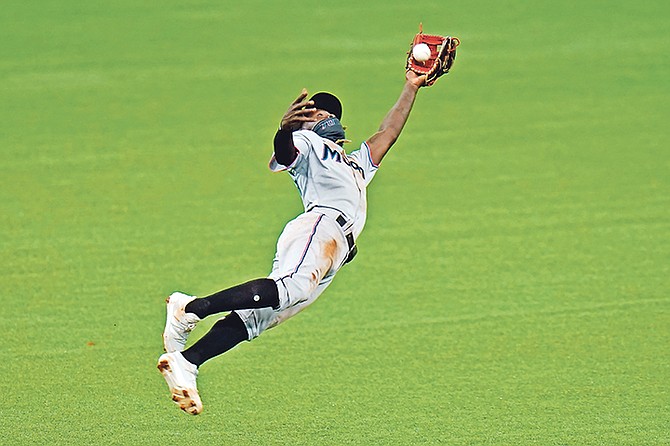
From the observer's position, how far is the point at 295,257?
187 inches

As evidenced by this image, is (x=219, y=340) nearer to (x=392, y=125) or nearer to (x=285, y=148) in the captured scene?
(x=285, y=148)

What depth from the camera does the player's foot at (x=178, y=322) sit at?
469 centimetres

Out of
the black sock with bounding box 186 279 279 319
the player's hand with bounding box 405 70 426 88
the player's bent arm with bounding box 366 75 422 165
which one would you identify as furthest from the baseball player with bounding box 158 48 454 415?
the player's hand with bounding box 405 70 426 88

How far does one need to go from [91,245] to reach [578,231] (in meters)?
3.28

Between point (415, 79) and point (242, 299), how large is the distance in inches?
50.6

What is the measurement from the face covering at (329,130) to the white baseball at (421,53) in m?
0.46

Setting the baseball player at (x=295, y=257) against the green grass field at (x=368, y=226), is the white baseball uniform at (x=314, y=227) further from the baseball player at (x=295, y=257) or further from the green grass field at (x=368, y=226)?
the green grass field at (x=368, y=226)

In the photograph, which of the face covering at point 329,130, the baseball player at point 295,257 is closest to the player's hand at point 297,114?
the baseball player at point 295,257

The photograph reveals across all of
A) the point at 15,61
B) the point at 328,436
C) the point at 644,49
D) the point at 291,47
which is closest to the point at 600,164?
the point at 644,49

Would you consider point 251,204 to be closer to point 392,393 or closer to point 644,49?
point 392,393

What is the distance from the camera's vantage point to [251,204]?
8891 mm

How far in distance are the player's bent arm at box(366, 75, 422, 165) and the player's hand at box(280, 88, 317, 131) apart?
1.38ft

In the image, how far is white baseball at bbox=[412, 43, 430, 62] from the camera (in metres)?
5.17

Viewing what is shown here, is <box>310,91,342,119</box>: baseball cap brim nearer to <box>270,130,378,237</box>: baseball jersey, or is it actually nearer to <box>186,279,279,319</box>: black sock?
<box>270,130,378,237</box>: baseball jersey
